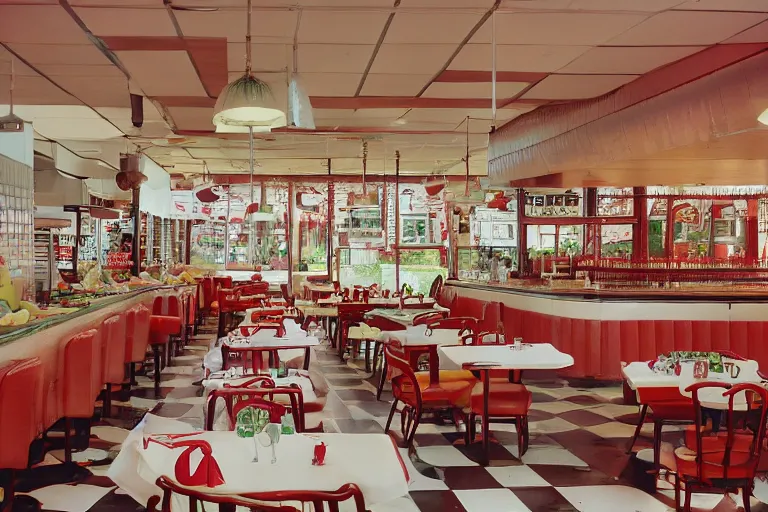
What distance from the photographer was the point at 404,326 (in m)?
7.66

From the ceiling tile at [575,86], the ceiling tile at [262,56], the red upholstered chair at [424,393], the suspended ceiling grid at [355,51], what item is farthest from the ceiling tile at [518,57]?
the red upholstered chair at [424,393]


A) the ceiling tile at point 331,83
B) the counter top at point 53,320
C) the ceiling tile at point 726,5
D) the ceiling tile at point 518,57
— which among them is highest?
the ceiling tile at point 331,83

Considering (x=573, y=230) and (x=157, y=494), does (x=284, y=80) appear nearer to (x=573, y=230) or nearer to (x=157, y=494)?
(x=157, y=494)

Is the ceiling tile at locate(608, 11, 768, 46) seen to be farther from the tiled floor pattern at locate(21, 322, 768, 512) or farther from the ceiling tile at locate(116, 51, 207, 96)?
the ceiling tile at locate(116, 51, 207, 96)

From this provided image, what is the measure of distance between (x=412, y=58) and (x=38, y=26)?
2771mm

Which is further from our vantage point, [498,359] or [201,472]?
[498,359]

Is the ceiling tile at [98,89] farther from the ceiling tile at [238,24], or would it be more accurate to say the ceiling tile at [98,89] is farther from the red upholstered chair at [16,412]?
the red upholstered chair at [16,412]

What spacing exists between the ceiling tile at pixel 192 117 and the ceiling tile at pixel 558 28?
3861 millimetres

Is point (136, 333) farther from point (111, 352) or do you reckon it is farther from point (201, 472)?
point (201, 472)

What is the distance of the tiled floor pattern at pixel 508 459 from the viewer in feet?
13.7

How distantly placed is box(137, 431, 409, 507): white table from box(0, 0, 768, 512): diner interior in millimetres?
12

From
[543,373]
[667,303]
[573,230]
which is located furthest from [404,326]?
[573,230]

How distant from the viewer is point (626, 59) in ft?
19.2

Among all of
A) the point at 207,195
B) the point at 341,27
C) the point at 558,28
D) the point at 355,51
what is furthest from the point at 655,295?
the point at 207,195
